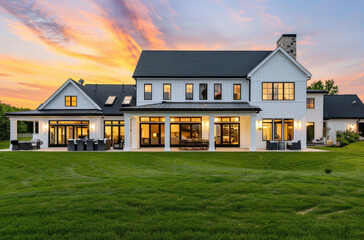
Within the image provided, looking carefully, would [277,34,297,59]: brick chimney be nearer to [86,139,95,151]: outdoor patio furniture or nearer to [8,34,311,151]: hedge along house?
[8,34,311,151]: hedge along house

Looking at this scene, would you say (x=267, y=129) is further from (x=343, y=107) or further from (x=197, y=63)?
(x=343, y=107)

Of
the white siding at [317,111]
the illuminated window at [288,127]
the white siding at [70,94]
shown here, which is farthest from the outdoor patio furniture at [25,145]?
the white siding at [317,111]

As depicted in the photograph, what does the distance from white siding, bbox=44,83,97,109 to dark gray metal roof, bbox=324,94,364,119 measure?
28471 millimetres

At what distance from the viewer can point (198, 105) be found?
62.3ft

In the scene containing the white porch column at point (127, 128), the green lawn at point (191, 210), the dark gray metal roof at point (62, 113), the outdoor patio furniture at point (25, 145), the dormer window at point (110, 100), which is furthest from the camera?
the dormer window at point (110, 100)

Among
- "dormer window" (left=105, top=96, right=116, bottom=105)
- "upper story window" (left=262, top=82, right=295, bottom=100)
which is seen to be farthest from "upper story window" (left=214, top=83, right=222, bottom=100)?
"dormer window" (left=105, top=96, right=116, bottom=105)

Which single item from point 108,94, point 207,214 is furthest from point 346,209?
point 108,94

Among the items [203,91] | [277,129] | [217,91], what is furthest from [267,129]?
[203,91]

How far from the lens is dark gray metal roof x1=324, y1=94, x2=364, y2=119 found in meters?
24.1

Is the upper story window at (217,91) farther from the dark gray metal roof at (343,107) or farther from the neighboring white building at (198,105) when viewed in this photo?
the dark gray metal roof at (343,107)

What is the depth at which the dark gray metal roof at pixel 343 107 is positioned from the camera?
24094 millimetres

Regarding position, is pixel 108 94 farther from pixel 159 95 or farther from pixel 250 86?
pixel 250 86

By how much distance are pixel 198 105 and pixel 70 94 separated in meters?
14.2

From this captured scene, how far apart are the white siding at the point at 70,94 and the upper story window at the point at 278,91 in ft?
60.1
